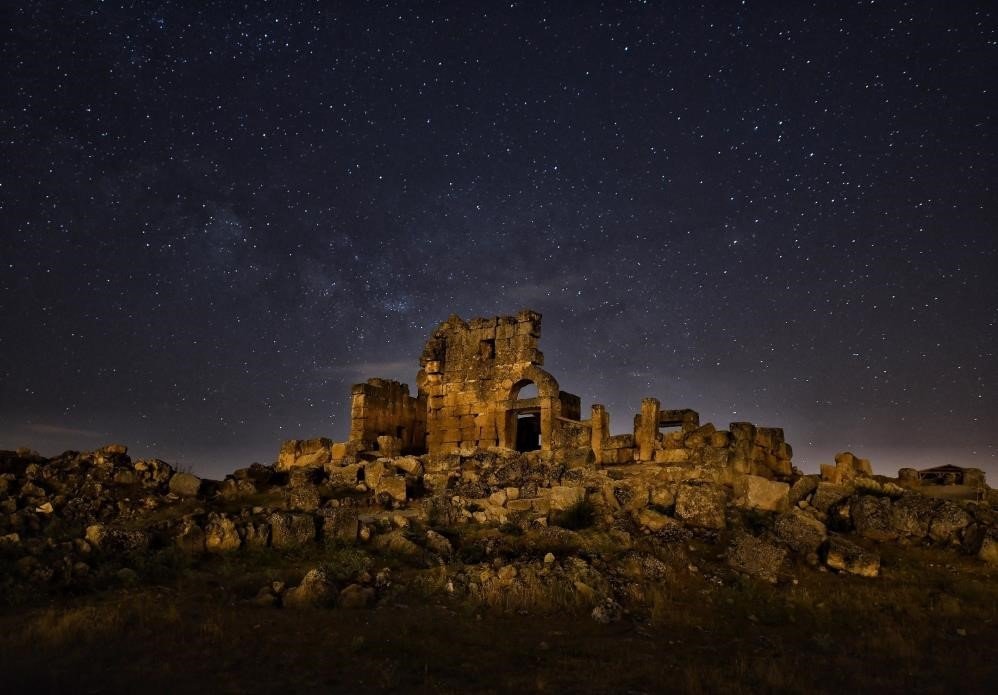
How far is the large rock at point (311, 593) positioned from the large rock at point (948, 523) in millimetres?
11121

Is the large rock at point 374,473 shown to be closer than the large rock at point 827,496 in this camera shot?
No

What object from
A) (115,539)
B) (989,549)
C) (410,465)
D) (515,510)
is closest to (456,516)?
(515,510)

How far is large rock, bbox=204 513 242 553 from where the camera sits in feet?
43.3

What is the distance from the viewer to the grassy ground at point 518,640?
8195 mm

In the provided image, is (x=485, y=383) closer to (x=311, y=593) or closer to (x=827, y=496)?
(x=827, y=496)

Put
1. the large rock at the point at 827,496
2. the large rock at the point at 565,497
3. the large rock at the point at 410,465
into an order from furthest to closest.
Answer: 1. the large rock at the point at 410,465
2. the large rock at the point at 565,497
3. the large rock at the point at 827,496

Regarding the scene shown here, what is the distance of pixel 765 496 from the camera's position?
16.3m

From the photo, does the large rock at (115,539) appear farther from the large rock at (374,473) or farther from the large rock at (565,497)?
the large rock at (565,497)

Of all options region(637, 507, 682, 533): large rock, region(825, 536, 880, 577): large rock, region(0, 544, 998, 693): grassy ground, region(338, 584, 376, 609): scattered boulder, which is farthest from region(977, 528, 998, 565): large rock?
region(338, 584, 376, 609): scattered boulder

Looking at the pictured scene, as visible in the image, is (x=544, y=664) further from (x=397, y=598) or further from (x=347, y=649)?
(x=397, y=598)

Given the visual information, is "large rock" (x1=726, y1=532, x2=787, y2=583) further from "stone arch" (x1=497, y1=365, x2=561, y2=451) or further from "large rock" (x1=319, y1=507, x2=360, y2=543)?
"stone arch" (x1=497, y1=365, x2=561, y2=451)

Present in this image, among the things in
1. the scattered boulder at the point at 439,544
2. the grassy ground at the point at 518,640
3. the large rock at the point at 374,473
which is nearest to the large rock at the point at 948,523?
the grassy ground at the point at 518,640

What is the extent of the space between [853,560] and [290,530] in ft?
32.7

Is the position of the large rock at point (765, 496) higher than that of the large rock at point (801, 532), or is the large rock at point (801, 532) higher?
the large rock at point (765, 496)
